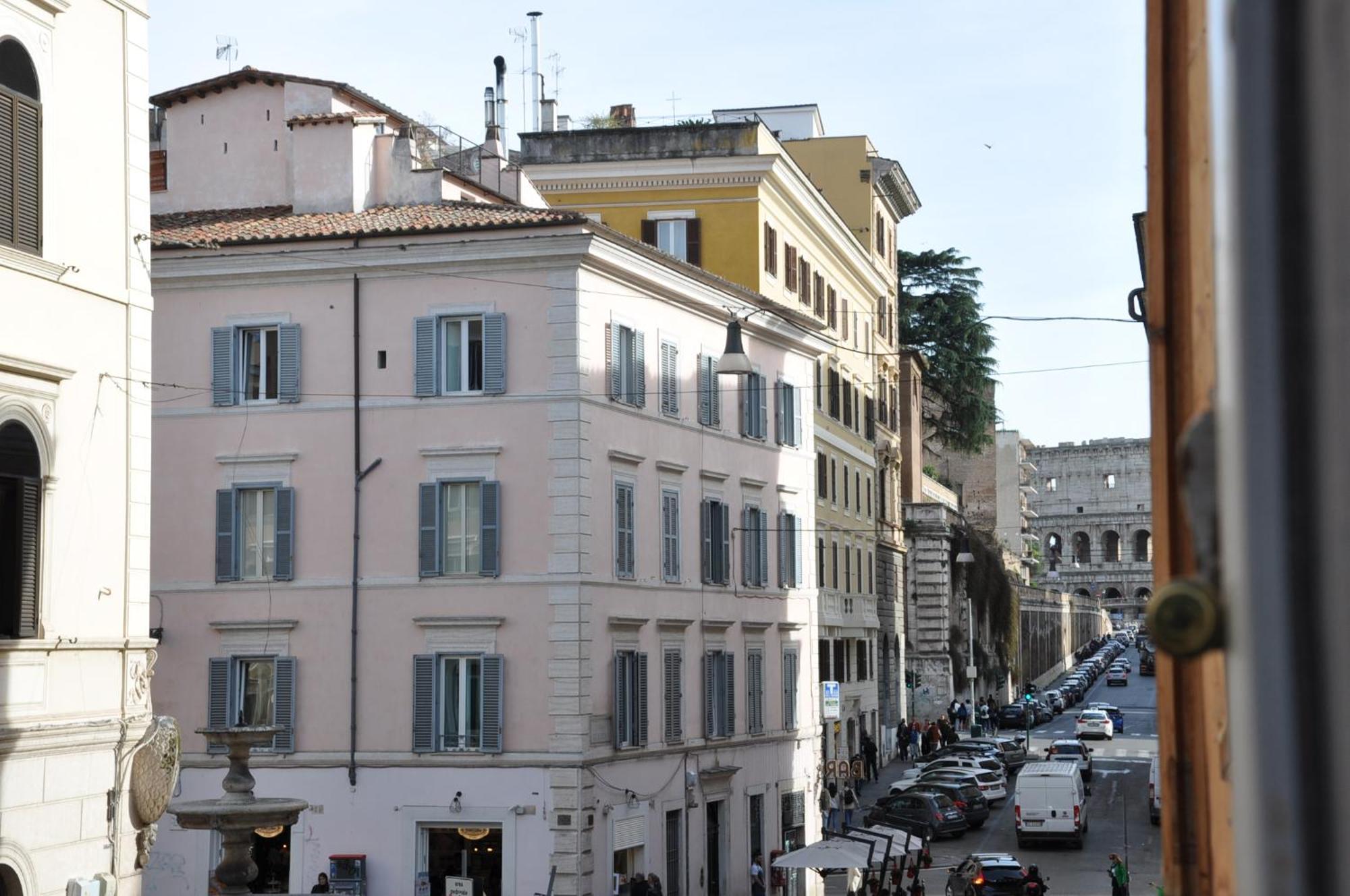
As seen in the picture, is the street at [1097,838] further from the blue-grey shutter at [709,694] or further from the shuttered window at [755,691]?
the blue-grey shutter at [709,694]

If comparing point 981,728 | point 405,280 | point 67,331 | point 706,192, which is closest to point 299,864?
point 405,280

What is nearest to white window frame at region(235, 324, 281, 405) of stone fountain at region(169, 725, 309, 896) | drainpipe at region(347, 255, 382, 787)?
drainpipe at region(347, 255, 382, 787)

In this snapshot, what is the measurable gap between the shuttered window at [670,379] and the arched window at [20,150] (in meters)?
20.3

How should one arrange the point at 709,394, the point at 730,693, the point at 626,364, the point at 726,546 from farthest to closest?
the point at 726,546 → the point at 730,693 → the point at 709,394 → the point at 626,364

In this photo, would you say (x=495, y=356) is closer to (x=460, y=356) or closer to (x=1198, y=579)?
(x=460, y=356)

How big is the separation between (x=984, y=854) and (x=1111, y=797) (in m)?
23.9

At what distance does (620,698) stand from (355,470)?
6.30 m

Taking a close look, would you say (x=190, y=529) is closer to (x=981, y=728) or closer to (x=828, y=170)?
(x=828, y=170)

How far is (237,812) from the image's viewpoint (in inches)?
819

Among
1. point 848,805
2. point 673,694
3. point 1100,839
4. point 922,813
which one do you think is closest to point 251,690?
point 673,694

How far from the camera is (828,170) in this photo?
2468 inches

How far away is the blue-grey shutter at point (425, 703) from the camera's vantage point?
32594 millimetres

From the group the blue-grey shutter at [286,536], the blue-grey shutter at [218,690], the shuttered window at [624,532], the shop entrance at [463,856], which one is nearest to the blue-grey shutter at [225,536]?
the blue-grey shutter at [286,536]

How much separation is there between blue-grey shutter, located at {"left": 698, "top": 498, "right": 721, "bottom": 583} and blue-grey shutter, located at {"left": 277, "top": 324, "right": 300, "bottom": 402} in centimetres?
891
